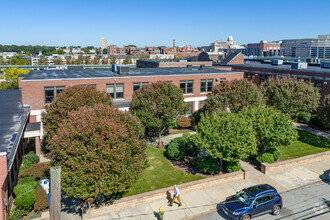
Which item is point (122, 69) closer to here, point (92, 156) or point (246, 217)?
point (92, 156)

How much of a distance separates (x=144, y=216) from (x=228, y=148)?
8.48m

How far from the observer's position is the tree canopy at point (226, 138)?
21.5 metres

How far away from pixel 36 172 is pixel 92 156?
29.5 feet

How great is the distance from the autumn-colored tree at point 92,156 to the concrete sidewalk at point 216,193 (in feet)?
8.66

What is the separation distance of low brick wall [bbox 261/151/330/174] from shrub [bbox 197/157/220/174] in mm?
4691

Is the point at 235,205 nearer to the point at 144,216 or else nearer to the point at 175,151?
the point at 144,216

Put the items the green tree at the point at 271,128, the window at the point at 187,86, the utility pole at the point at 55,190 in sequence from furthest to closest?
the window at the point at 187,86, the green tree at the point at 271,128, the utility pole at the point at 55,190

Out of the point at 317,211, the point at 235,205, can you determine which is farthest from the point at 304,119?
the point at 235,205

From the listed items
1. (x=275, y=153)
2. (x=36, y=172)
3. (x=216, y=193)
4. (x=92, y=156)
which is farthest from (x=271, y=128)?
(x=36, y=172)

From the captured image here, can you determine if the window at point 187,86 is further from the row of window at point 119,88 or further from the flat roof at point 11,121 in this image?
the flat roof at point 11,121

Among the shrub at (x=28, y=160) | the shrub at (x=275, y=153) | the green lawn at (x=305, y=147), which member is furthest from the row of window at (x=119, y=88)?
the shrub at (x=275, y=153)

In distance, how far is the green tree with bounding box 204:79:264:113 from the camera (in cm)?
3084

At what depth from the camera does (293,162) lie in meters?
26.3

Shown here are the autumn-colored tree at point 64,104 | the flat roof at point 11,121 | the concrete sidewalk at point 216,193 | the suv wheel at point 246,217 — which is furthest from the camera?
the autumn-colored tree at point 64,104
